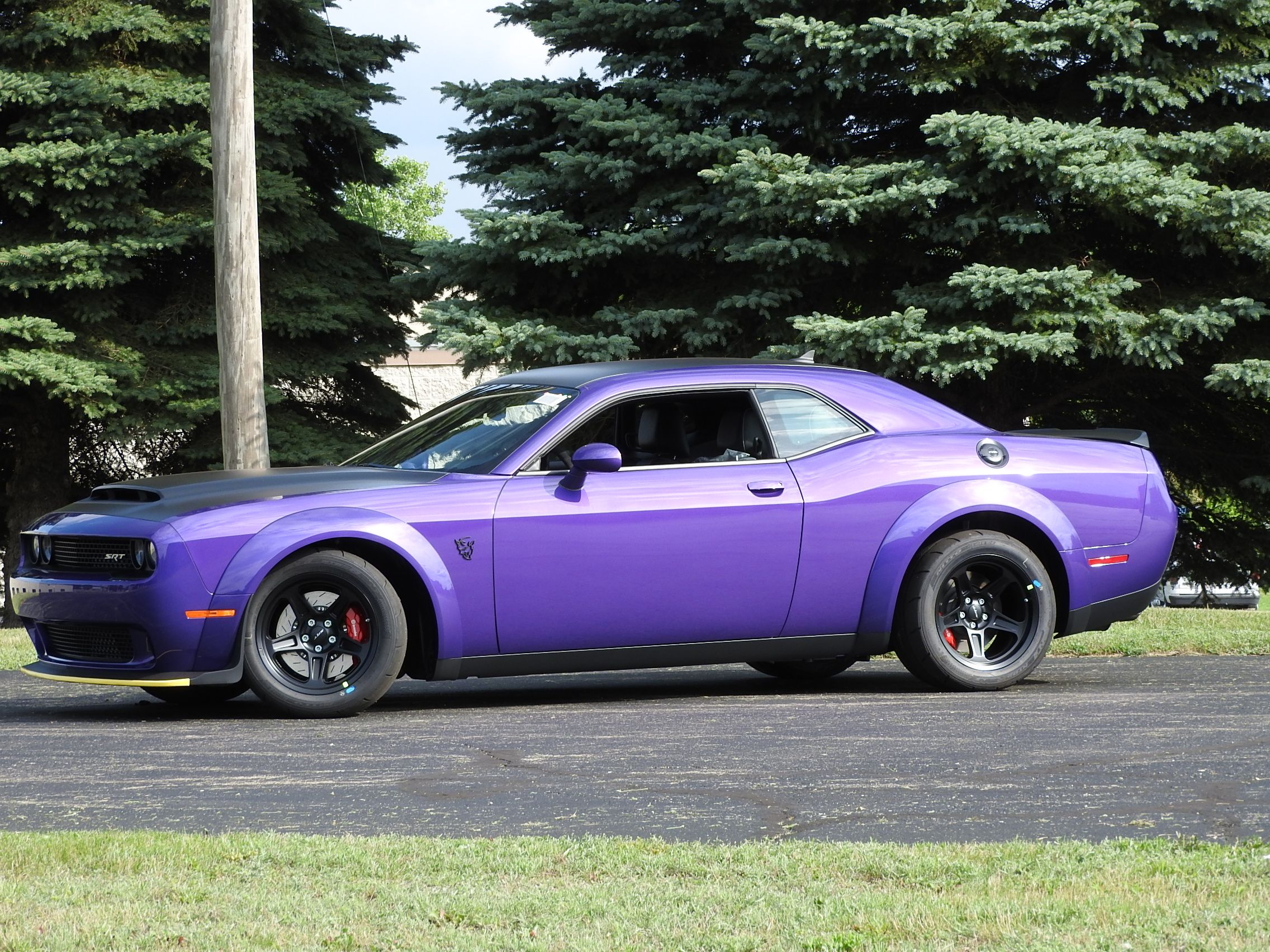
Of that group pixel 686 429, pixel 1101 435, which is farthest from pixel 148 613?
pixel 1101 435

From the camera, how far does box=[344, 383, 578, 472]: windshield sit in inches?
298

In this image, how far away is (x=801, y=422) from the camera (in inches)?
314

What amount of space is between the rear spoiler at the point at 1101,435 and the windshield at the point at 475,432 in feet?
7.73

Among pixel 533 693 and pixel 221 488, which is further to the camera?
pixel 533 693

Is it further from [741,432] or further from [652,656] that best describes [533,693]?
[741,432]

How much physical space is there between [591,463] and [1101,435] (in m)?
2.82

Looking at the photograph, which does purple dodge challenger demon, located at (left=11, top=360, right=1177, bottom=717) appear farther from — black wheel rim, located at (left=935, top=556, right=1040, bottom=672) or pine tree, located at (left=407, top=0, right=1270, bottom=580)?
pine tree, located at (left=407, top=0, right=1270, bottom=580)

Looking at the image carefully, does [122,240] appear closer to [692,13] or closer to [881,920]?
[692,13]

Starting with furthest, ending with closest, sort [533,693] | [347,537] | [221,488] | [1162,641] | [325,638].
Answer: [1162,641] → [533,693] → [221,488] → [325,638] → [347,537]

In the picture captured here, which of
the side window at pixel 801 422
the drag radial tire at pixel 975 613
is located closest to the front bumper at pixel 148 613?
the side window at pixel 801 422

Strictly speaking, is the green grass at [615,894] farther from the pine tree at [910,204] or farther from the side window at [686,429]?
the pine tree at [910,204]

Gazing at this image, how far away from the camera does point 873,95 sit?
15406 mm

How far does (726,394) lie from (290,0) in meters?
11.7

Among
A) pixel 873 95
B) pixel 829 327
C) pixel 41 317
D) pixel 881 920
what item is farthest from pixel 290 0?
pixel 881 920
